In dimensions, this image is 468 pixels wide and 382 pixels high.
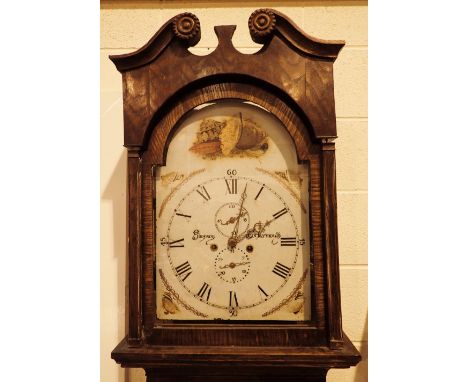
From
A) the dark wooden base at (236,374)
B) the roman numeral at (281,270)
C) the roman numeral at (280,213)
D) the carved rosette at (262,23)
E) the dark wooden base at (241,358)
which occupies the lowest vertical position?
the dark wooden base at (236,374)

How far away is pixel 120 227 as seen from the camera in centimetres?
89

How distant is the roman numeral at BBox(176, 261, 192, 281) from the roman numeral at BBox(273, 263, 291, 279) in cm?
16

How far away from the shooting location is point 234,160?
0.67m

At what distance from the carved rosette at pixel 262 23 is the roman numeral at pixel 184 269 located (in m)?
0.46

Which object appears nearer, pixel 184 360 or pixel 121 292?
pixel 184 360

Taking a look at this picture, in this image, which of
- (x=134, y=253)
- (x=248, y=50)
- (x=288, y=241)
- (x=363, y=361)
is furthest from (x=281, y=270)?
(x=248, y=50)

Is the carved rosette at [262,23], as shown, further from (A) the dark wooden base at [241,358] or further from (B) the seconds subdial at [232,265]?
(A) the dark wooden base at [241,358]

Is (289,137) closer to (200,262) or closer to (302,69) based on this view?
(302,69)

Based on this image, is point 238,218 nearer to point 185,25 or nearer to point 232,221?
point 232,221

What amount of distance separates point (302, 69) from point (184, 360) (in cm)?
57

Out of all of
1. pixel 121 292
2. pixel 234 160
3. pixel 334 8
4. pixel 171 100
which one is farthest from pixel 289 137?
pixel 121 292

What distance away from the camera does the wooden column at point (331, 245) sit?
0.61 metres

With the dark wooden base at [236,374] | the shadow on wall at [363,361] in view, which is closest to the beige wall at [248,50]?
the shadow on wall at [363,361]

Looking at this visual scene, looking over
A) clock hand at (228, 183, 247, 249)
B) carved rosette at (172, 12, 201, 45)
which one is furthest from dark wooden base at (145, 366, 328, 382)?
carved rosette at (172, 12, 201, 45)
